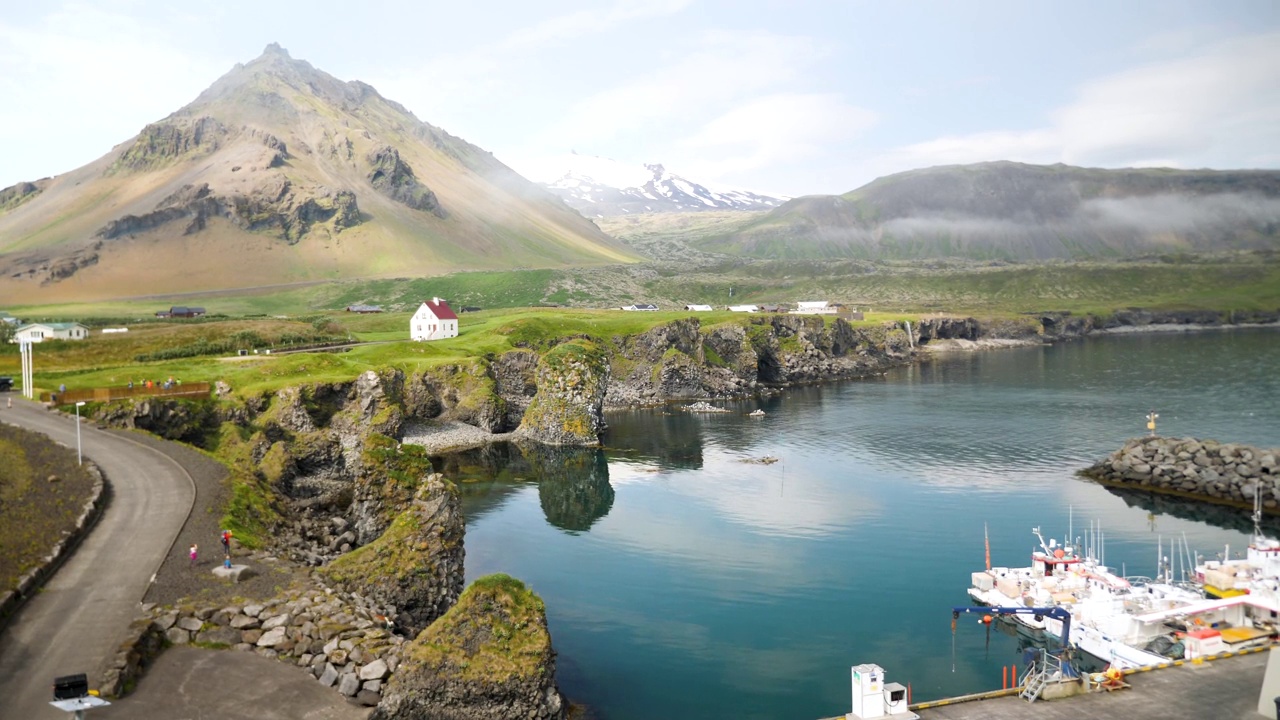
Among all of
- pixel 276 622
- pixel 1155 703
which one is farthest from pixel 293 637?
pixel 1155 703

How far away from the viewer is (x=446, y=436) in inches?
3570

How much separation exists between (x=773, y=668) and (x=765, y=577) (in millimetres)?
12693

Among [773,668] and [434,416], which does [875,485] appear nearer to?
[773,668]

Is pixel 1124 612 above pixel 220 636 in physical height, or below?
below

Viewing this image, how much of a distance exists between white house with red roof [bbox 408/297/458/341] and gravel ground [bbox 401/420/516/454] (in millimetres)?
29027

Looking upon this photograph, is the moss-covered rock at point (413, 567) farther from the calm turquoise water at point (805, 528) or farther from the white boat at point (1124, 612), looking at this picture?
the white boat at point (1124, 612)

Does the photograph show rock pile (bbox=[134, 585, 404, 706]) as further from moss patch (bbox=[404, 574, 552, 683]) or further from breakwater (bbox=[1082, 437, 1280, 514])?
breakwater (bbox=[1082, 437, 1280, 514])

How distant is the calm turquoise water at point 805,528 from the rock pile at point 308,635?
32.8 ft

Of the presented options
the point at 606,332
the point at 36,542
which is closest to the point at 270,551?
the point at 36,542

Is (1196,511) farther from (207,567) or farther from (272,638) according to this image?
(207,567)

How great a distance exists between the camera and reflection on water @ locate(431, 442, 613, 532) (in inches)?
2677

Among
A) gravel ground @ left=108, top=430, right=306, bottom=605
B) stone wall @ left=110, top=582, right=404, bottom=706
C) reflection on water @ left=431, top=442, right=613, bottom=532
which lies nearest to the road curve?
gravel ground @ left=108, top=430, right=306, bottom=605

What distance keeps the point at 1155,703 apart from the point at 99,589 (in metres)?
40.9

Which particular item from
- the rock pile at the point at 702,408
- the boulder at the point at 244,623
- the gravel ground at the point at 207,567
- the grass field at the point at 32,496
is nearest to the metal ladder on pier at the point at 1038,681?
the boulder at the point at 244,623
